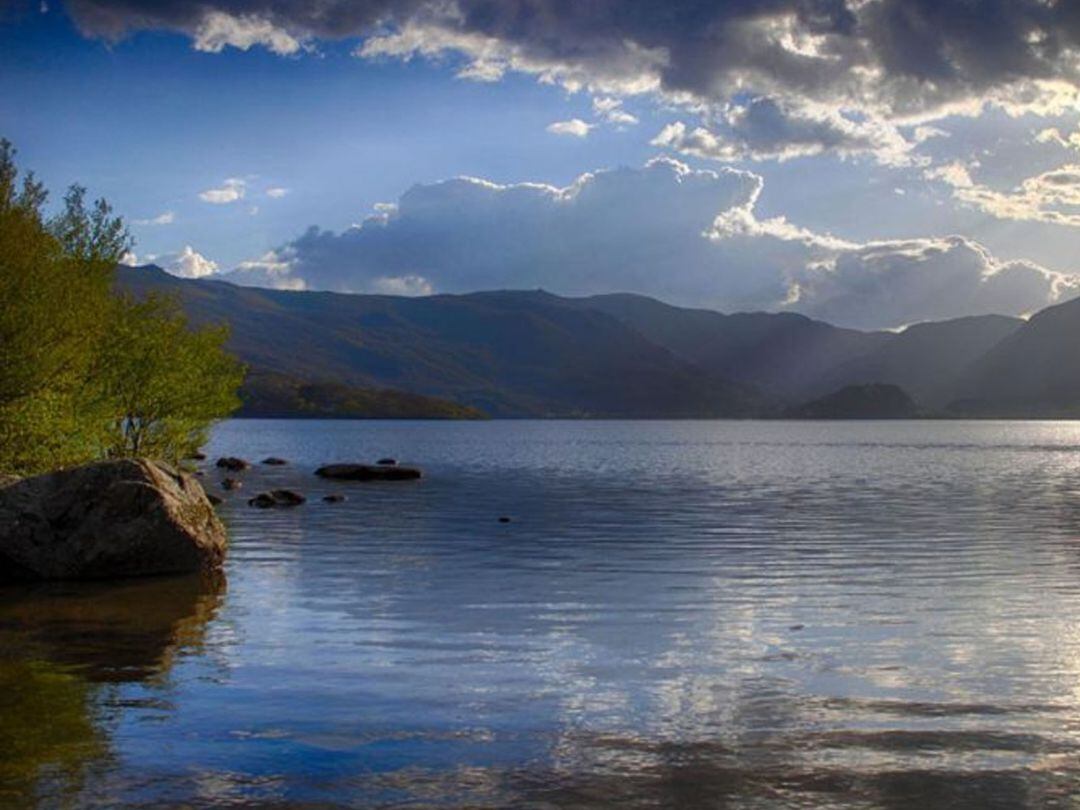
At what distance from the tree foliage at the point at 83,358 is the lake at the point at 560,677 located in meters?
10.5

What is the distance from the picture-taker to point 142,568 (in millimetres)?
38625

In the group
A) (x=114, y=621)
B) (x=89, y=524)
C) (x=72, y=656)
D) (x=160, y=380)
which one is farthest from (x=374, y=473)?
(x=72, y=656)

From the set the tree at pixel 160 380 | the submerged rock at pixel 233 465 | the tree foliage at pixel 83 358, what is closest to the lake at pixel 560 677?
the tree foliage at pixel 83 358

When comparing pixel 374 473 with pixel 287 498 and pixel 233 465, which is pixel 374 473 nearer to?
pixel 233 465

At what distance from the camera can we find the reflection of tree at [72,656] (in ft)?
53.4

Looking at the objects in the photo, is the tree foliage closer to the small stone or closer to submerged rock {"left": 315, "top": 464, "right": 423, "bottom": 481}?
the small stone

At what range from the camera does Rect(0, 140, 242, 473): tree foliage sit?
161 ft

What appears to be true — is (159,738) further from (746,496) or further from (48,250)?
(746,496)

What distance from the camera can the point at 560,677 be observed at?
75.3ft

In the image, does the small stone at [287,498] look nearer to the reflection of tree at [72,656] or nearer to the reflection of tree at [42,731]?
the reflection of tree at [72,656]

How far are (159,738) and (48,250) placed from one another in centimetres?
4495

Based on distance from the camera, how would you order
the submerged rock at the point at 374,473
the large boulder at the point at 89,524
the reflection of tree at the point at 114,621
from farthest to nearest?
1. the submerged rock at the point at 374,473
2. the large boulder at the point at 89,524
3. the reflection of tree at the point at 114,621

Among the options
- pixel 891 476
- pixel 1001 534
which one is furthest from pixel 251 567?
pixel 891 476

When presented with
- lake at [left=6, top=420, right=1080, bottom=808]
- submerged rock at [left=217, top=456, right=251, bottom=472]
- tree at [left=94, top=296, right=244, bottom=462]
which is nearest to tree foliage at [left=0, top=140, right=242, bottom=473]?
tree at [left=94, top=296, right=244, bottom=462]
